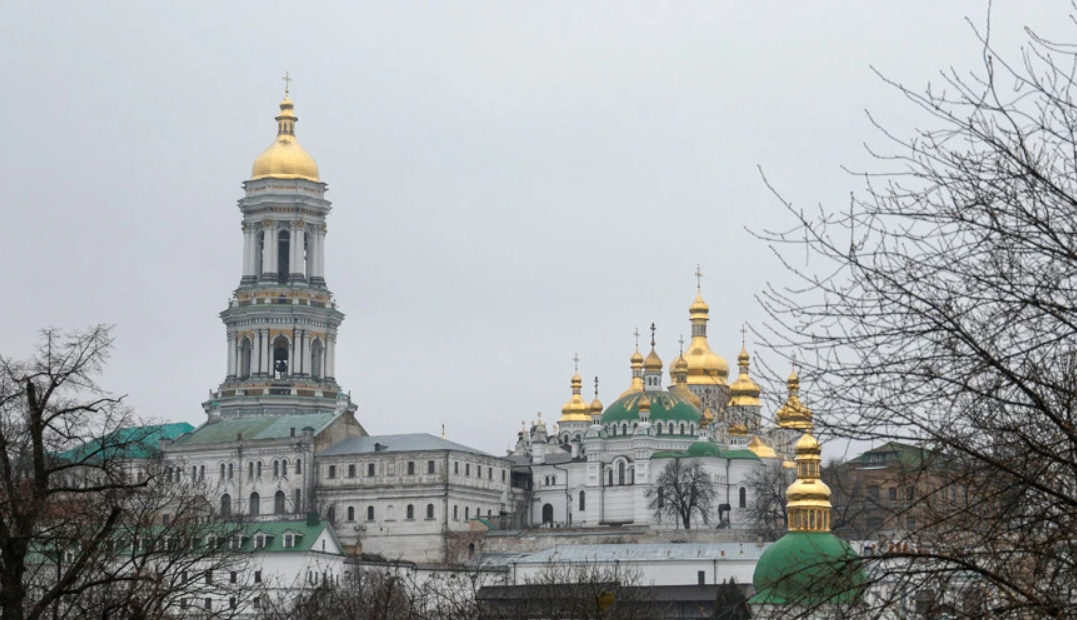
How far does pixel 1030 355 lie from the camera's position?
12.3 meters

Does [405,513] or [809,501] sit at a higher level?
[405,513]

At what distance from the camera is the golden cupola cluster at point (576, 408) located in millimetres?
140375

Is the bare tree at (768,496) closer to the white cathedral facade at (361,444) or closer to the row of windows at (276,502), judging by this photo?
the white cathedral facade at (361,444)

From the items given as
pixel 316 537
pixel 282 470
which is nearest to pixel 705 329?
pixel 282 470

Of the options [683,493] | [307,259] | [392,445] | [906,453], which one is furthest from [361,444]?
[906,453]

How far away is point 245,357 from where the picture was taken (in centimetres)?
13312

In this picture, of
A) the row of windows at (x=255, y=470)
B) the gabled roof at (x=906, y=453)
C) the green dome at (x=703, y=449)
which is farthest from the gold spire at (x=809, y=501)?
the row of windows at (x=255, y=470)

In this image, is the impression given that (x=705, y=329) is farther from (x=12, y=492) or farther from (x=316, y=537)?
(x=12, y=492)

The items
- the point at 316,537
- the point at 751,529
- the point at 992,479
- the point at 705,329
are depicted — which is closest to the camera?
the point at 992,479

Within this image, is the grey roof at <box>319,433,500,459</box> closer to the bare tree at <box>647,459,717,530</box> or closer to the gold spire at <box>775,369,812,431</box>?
the bare tree at <box>647,459,717,530</box>

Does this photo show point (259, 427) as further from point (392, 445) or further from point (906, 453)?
point (906, 453)

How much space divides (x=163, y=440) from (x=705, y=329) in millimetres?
36656

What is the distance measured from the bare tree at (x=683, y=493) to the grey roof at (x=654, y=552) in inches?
419

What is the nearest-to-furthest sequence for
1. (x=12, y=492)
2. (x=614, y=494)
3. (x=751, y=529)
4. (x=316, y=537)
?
(x=12, y=492)
(x=316, y=537)
(x=751, y=529)
(x=614, y=494)
